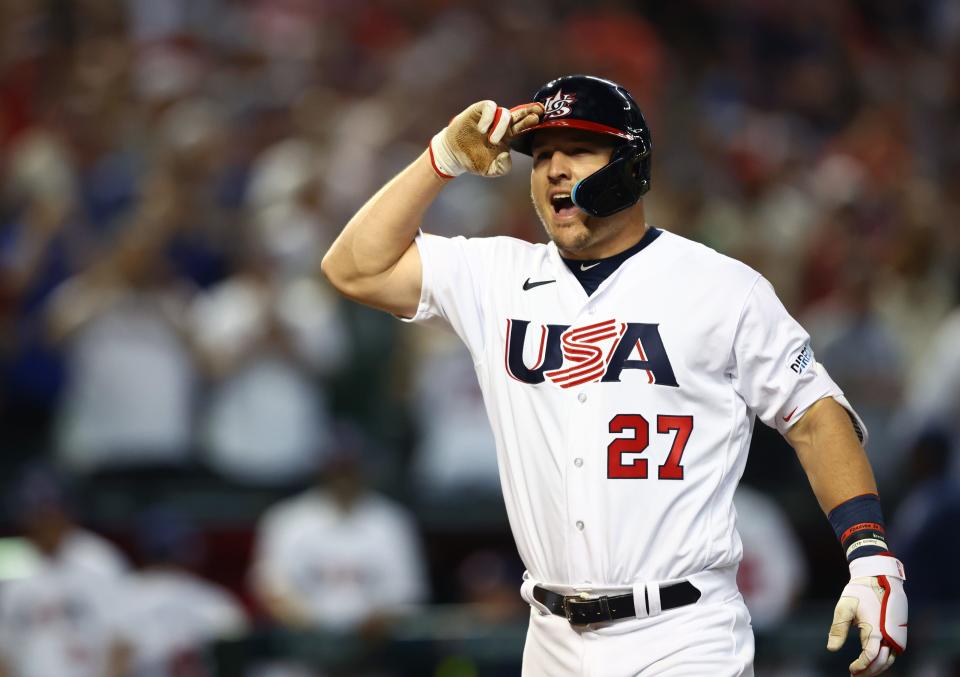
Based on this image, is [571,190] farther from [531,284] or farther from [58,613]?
[58,613]

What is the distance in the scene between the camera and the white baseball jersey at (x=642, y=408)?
380cm

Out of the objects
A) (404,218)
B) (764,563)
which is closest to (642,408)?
(404,218)

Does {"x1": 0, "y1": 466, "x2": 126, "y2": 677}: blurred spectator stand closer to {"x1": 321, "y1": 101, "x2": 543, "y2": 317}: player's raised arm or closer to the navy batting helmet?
{"x1": 321, "y1": 101, "x2": 543, "y2": 317}: player's raised arm

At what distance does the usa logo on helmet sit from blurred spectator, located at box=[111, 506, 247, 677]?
3724 millimetres

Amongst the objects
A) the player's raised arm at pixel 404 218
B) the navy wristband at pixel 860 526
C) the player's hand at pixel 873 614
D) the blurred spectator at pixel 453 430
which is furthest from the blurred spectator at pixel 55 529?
the player's hand at pixel 873 614

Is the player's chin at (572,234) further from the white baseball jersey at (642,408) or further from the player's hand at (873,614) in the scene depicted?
the player's hand at (873,614)

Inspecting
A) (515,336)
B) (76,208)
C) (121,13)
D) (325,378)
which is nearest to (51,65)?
(121,13)

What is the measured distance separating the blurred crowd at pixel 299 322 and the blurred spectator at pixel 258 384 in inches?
0.5

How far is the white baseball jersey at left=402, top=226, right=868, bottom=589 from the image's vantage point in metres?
3.80

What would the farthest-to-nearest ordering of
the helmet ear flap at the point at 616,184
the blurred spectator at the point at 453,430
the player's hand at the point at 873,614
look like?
the blurred spectator at the point at 453,430 < the helmet ear flap at the point at 616,184 < the player's hand at the point at 873,614

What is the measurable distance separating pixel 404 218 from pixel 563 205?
419 mm

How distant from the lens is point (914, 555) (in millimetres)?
6984

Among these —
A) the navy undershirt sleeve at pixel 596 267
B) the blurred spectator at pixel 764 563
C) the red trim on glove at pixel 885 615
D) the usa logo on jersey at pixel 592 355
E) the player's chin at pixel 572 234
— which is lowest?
the blurred spectator at pixel 764 563

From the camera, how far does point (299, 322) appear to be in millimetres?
8156
